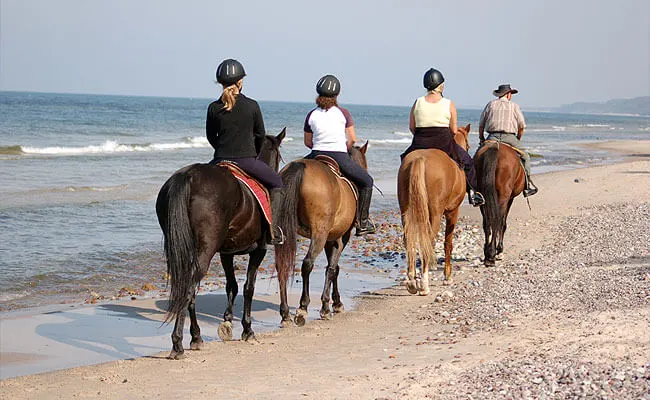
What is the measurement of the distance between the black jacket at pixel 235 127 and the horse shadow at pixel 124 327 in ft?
6.60

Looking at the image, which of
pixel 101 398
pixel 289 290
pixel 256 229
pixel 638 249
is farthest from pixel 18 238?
pixel 638 249

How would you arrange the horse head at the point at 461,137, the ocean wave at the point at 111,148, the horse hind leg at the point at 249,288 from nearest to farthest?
1. the horse hind leg at the point at 249,288
2. the horse head at the point at 461,137
3. the ocean wave at the point at 111,148

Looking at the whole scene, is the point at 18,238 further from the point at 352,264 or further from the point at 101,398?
the point at 101,398

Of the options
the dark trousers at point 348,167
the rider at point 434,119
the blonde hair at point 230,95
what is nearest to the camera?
the blonde hair at point 230,95

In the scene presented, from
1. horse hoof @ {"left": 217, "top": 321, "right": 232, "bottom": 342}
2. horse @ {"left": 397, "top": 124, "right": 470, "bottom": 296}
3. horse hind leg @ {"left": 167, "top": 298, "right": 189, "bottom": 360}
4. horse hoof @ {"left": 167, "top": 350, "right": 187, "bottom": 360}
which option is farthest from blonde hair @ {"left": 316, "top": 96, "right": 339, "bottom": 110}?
horse hoof @ {"left": 167, "top": 350, "right": 187, "bottom": 360}

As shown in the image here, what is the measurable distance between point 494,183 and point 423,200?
2.64 metres

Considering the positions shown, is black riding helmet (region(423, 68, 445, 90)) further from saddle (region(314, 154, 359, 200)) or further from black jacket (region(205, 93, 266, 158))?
black jacket (region(205, 93, 266, 158))

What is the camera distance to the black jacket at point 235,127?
25.9 feet

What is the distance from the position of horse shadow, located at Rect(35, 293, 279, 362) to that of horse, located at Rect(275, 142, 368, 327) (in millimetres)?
625

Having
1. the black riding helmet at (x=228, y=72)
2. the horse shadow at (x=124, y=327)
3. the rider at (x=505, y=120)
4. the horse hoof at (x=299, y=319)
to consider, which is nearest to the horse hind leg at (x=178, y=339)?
the horse shadow at (x=124, y=327)

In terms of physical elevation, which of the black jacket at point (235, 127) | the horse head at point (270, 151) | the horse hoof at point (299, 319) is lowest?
the horse hoof at point (299, 319)

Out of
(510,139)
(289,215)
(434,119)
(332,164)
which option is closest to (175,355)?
(289,215)

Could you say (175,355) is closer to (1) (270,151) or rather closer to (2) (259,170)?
(2) (259,170)

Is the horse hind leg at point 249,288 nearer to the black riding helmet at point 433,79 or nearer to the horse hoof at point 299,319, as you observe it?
the horse hoof at point 299,319
